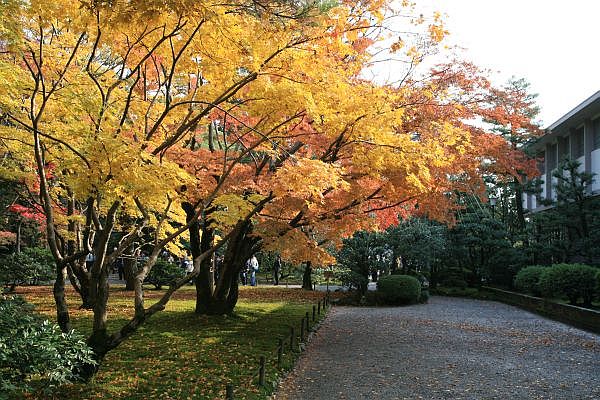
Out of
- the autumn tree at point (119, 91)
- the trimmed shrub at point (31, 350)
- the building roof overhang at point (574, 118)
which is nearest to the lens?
the trimmed shrub at point (31, 350)

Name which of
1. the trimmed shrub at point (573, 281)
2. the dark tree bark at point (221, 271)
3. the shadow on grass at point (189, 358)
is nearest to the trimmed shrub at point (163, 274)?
the shadow on grass at point (189, 358)

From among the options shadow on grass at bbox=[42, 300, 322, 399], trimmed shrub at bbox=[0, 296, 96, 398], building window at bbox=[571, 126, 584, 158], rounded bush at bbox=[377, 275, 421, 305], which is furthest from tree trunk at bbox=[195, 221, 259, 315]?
building window at bbox=[571, 126, 584, 158]

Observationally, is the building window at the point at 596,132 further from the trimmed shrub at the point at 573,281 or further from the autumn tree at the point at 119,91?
the autumn tree at the point at 119,91

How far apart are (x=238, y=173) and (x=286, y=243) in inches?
91.7

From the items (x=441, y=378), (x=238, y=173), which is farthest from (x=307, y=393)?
(x=238, y=173)

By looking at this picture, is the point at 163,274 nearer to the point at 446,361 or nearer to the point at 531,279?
the point at 531,279

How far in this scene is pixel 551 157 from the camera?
1131 inches

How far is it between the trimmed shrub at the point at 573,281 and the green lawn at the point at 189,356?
880 centimetres

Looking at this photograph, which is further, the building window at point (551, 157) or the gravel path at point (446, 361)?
the building window at point (551, 157)

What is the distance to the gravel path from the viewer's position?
7.65 m

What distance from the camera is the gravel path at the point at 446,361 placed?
25.1 ft

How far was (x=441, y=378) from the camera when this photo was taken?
27.5ft

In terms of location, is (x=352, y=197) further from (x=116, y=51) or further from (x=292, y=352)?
(x=116, y=51)

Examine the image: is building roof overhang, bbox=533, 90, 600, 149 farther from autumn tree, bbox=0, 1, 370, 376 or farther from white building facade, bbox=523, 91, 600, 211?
autumn tree, bbox=0, 1, 370, 376
